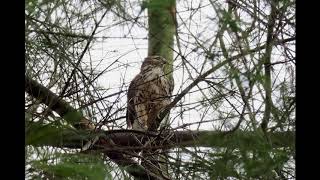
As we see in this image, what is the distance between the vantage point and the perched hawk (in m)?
2.20

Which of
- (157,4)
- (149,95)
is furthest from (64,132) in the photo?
(149,95)

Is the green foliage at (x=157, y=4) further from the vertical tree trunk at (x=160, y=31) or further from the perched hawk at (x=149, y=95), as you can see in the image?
the perched hawk at (x=149, y=95)

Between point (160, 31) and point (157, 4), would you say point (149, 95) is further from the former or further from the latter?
point (157, 4)

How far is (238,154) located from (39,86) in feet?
1.82

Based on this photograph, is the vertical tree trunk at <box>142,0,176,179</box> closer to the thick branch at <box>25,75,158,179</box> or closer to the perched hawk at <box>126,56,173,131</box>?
the thick branch at <box>25,75,158,179</box>

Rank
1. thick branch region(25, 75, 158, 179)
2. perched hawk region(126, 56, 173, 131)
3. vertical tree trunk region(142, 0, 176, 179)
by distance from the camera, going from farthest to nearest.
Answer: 1. perched hawk region(126, 56, 173, 131)
2. vertical tree trunk region(142, 0, 176, 179)
3. thick branch region(25, 75, 158, 179)

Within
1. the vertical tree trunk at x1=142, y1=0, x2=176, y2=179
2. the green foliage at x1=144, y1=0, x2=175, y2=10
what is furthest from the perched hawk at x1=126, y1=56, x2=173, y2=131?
the green foliage at x1=144, y1=0, x2=175, y2=10

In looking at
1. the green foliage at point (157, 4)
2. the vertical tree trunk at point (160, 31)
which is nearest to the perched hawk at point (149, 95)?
the vertical tree trunk at point (160, 31)

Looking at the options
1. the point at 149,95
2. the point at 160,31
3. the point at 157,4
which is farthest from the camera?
the point at 149,95

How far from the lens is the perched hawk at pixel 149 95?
2.20m

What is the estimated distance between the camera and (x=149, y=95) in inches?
94.5

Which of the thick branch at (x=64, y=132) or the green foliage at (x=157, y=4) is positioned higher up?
the green foliage at (x=157, y=4)

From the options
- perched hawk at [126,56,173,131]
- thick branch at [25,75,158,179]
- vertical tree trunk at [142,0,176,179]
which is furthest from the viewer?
perched hawk at [126,56,173,131]
